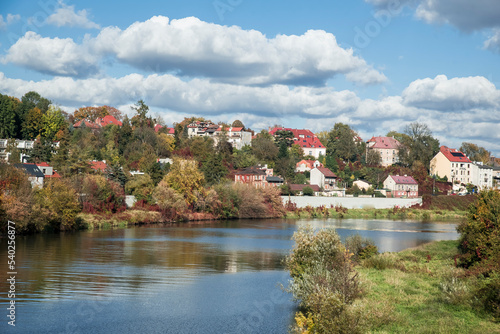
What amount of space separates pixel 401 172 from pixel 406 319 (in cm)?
10124

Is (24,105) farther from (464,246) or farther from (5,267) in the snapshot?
(464,246)

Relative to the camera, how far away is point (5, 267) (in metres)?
30.4

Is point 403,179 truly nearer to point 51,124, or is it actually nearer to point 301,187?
point 301,187

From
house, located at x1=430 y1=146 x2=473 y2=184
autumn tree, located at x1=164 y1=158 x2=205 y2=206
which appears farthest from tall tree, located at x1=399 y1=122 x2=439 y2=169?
autumn tree, located at x1=164 y1=158 x2=205 y2=206

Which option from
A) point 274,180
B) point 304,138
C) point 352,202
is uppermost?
point 304,138

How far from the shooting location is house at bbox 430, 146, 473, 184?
12000cm

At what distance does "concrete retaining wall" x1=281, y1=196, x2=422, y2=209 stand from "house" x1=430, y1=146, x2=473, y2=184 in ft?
107

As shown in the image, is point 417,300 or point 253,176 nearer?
point 417,300

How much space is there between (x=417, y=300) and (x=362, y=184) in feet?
282

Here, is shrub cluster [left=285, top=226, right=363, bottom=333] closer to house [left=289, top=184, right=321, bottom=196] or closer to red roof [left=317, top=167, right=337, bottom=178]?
house [left=289, top=184, right=321, bottom=196]

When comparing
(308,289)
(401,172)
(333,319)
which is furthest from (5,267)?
(401,172)

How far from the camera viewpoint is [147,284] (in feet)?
91.4

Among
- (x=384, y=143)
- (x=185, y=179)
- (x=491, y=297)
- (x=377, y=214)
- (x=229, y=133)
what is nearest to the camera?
(x=491, y=297)
